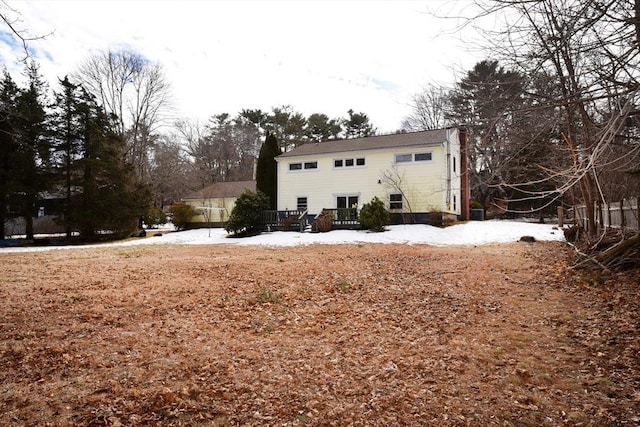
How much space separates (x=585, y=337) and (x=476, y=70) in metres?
3.66

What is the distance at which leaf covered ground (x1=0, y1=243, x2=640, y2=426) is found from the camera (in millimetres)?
2988

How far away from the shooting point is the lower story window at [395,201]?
22359 millimetres

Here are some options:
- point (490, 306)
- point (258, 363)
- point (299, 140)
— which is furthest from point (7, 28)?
point (299, 140)

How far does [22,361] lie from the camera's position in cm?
379

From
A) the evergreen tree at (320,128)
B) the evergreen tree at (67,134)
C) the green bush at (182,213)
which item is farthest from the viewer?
the evergreen tree at (320,128)

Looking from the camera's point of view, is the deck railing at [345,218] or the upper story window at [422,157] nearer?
the deck railing at [345,218]

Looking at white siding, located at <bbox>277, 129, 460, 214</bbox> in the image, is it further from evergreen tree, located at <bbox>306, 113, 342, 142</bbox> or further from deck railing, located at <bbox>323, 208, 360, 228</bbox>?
evergreen tree, located at <bbox>306, 113, 342, 142</bbox>

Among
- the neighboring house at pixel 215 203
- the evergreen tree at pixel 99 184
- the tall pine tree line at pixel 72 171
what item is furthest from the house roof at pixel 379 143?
the tall pine tree line at pixel 72 171

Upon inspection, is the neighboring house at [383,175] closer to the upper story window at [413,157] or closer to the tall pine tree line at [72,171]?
the upper story window at [413,157]

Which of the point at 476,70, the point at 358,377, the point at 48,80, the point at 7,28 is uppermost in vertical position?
the point at 48,80

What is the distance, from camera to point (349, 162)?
23.8 meters

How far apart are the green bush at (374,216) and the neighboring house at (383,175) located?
3210 millimetres

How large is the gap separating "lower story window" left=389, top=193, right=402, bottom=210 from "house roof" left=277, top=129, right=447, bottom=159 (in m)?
3.05

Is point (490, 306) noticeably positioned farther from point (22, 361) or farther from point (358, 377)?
point (22, 361)
